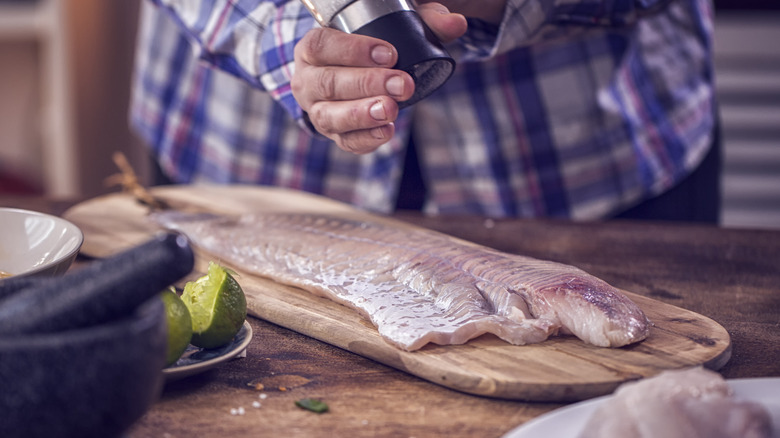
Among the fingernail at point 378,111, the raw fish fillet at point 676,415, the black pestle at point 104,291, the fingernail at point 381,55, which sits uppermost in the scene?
the fingernail at point 381,55

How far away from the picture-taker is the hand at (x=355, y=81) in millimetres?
1202

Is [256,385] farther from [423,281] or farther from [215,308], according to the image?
[423,281]

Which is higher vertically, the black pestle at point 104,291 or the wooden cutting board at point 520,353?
the black pestle at point 104,291

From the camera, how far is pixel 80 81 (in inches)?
165

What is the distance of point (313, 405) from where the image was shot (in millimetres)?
984

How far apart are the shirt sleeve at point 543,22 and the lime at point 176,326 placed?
997 millimetres

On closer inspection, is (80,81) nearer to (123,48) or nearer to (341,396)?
(123,48)

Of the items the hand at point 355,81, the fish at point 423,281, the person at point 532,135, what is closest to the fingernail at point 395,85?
the hand at point 355,81

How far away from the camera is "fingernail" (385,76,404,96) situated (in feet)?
3.93

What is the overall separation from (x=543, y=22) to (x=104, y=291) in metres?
1.29

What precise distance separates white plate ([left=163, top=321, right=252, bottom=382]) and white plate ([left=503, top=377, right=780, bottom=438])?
418 millimetres

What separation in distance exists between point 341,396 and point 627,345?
456 mm

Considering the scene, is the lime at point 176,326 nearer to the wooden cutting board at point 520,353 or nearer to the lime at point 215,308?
the lime at point 215,308

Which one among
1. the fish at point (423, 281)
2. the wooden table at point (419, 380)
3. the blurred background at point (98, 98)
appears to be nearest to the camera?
the wooden table at point (419, 380)
